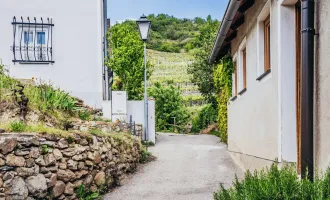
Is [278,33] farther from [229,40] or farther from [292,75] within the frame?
[229,40]

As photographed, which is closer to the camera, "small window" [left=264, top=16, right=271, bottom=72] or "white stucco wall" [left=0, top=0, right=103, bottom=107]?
"small window" [left=264, top=16, right=271, bottom=72]

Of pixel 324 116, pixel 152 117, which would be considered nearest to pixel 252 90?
pixel 324 116

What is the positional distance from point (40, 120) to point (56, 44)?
7.09 m

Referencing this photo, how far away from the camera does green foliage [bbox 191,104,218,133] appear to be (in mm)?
27609

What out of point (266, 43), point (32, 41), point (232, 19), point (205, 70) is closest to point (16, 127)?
point (232, 19)

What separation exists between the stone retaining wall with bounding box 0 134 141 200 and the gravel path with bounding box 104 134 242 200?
2.15 ft

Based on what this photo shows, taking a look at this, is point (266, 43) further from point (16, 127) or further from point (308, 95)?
point (16, 127)

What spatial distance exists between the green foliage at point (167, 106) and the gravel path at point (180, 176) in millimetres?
13071

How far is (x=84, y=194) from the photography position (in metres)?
7.84

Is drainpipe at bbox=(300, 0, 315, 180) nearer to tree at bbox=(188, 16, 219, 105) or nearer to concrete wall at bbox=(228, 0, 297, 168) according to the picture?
concrete wall at bbox=(228, 0, 297, 168)

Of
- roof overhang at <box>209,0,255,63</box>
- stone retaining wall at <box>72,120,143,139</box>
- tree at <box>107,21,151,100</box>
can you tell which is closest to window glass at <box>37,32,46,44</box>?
tree at <box>107,21,151,100</box>

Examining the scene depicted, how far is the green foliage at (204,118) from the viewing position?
27.6m

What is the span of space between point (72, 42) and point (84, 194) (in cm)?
934

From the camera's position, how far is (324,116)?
4.31 metres
